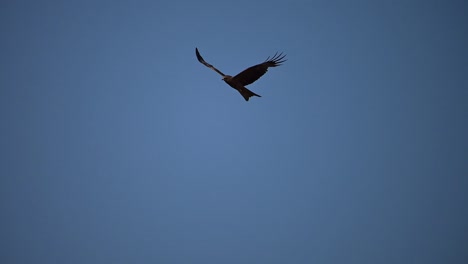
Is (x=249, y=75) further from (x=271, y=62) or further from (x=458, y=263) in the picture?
(x=458, y=263)

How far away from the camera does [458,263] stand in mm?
31641

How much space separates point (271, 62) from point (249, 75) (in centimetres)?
68

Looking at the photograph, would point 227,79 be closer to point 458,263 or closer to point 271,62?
point 271,62

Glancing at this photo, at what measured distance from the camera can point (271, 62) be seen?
8.06 m

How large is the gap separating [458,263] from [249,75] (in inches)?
1420

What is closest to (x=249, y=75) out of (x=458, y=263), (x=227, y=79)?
(x=227, y=79)

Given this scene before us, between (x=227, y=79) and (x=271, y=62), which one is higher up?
(x=271, y=62)

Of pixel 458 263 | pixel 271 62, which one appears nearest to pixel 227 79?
pixel 271 62

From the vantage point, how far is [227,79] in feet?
26.5

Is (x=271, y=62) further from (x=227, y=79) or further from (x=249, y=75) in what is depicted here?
(x=227, y=79)

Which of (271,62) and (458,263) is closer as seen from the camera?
(271,62)

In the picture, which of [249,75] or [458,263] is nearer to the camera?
[249,75]

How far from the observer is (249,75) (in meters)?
8.01

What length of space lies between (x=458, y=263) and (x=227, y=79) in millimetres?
36346
